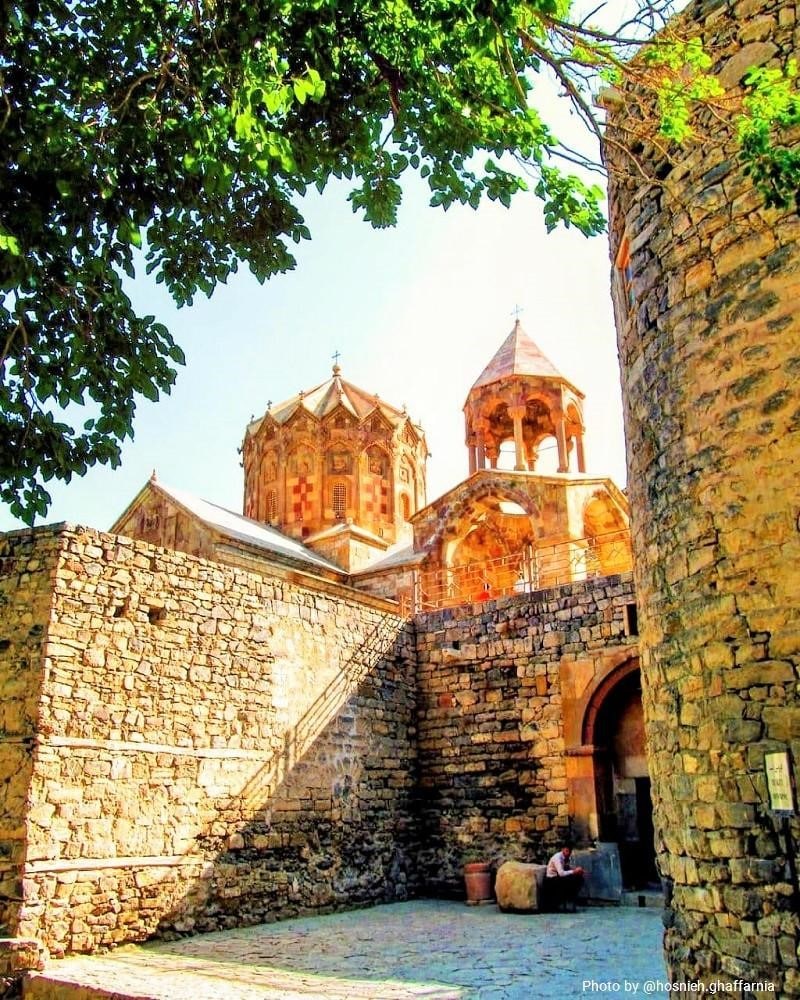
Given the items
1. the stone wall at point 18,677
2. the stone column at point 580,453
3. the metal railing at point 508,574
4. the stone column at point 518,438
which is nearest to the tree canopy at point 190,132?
the stone wall at point 18,677

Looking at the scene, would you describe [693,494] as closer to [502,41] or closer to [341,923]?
[502,41]

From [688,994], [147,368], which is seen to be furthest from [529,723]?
[147,368]

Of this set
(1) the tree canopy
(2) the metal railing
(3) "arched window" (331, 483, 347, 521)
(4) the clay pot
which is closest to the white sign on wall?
(1) the tree canopy

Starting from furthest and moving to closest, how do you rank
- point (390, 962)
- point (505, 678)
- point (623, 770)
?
point (505, 678)
point (623, 770)
point (390, 962)

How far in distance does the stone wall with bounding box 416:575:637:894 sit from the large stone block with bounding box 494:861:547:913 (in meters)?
0.81

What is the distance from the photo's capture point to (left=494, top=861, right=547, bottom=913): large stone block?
389 inches

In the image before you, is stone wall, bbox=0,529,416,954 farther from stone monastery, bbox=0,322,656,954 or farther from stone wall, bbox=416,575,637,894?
stone wall, bbox=416,575,637,894

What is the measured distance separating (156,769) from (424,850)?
4.73 m

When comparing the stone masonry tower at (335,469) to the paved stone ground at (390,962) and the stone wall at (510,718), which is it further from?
the paved stone ground at (390,962)

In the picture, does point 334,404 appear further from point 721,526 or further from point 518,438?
point 721,526

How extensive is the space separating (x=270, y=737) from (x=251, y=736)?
317mm

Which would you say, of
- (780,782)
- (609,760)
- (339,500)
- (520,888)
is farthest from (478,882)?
(339,500)

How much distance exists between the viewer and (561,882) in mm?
10070

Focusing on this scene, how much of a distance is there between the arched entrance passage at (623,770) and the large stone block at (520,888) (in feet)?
→ 3.50
